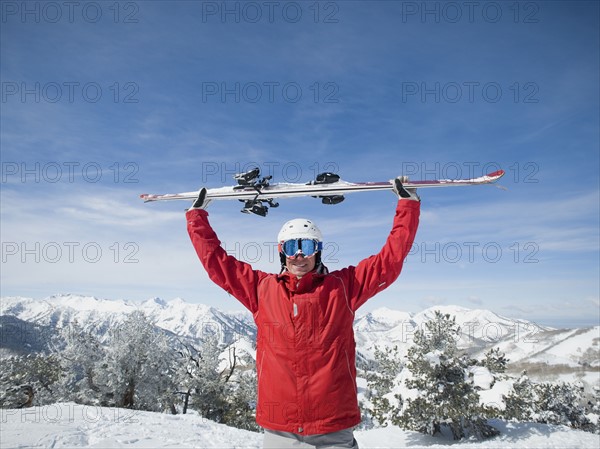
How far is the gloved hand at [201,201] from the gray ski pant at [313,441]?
272 centimetres

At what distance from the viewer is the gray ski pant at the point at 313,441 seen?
3275 mm

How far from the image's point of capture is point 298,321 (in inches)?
136

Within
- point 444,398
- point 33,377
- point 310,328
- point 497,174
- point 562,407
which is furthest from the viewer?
point 562,407

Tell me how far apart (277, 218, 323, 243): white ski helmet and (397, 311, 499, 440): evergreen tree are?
745 inches

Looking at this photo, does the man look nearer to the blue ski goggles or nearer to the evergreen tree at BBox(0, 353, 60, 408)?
the blue ski goggles

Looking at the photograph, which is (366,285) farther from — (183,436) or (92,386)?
(92,386)

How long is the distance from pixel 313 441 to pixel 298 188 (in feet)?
11.6

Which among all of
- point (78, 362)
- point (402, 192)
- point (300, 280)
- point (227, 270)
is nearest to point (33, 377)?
point (78, 362)

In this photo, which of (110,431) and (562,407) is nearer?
(110,431)

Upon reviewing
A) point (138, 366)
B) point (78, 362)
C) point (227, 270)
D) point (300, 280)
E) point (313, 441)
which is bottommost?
point (138, 366)

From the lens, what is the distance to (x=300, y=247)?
3.92 metres

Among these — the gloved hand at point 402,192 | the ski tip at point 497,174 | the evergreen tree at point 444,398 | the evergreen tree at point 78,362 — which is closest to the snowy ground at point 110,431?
the evergreen tree at point 444,398

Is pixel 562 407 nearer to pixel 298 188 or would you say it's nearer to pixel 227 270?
pixel 298 188

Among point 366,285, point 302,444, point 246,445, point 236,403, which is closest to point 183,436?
point 246,445
